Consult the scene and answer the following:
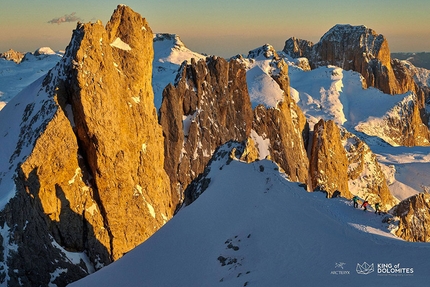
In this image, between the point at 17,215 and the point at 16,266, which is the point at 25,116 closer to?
the point at 17,215

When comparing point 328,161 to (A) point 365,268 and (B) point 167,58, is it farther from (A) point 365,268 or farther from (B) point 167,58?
(B) point 167,58

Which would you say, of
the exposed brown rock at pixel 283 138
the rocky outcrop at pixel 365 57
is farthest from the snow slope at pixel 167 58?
the rocky outcrop at pixel 365 57

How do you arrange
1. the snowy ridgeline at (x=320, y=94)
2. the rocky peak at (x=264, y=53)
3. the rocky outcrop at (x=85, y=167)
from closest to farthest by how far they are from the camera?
the rocky outcrop at (x=85, y=167), the snowy ridgeline at (x=320, y=94), the rocky peak at (x=264, y=53)

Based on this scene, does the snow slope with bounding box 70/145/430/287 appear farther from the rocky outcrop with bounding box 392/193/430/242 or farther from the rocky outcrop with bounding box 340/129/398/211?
the rocky outcrop with bounding box 340/129/398/211

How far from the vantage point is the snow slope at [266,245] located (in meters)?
20.4

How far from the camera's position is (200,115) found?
6869 centimetres

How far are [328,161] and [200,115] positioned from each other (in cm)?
1967

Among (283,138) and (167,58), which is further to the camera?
(167,58)

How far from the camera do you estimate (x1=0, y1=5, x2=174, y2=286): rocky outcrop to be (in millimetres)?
39312

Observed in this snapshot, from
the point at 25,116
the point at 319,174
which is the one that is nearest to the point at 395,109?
the point at 319,174

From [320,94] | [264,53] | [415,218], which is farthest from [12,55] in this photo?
[415,218]

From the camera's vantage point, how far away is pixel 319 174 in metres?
72.8

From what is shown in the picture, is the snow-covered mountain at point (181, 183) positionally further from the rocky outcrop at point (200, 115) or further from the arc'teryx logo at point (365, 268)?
the rocky outcrop at point (200, 115)

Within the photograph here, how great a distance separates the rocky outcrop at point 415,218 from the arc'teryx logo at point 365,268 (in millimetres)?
7727
